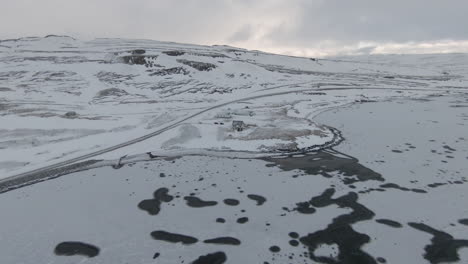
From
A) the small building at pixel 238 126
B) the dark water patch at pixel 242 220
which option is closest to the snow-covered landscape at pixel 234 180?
the dark water patch at pixel 242 220

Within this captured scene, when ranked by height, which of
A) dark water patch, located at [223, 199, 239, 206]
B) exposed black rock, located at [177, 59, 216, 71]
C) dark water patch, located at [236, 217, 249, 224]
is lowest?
dark water patch, located at [236, 217, 249, 224]

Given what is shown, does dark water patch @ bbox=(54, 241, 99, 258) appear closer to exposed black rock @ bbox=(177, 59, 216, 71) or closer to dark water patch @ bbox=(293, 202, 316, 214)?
dark water patch @ bbox=(293, 202, 316, 214)

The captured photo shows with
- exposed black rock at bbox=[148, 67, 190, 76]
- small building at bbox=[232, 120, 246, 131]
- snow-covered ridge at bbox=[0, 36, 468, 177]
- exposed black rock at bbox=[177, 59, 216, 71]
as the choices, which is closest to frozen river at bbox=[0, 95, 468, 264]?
snow-covered ridge at bbox=[0, 36, 468, 177]

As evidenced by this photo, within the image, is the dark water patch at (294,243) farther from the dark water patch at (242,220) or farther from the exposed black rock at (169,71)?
the exposed black rock at (169,71)

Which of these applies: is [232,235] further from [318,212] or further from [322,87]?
[322,87]

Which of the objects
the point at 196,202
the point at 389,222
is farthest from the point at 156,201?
the point at 389,222

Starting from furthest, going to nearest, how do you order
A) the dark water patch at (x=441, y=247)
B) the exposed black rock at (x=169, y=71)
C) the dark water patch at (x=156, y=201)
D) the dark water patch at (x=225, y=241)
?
the exposed black rock at (x=169, y=71) → the dark water patch at (x=156, y=201) → the dark water patch at (x=225, y=241) → the dark water patch at (x=441, y=247)
